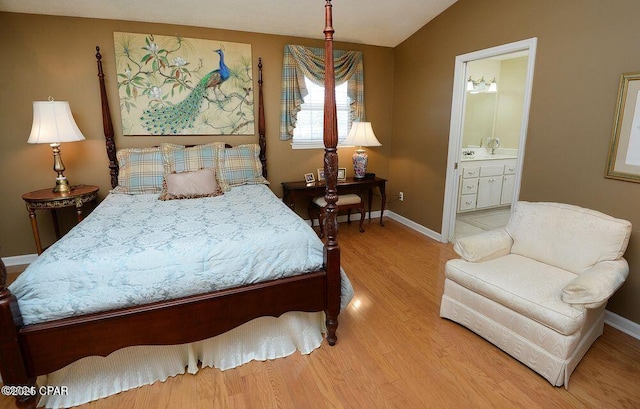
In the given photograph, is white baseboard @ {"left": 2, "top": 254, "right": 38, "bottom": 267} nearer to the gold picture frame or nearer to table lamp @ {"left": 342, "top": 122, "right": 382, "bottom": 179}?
table lamp @ {"left": 342, "top": 122, "right": 382, "bottom": 179}

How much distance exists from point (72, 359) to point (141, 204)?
4.44 feet

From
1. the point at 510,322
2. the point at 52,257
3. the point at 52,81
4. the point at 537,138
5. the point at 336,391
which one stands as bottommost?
the point at 336,391

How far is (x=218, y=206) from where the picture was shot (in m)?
2.59

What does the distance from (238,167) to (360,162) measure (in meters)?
1.53

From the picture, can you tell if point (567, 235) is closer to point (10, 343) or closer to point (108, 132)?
point (10, 343)

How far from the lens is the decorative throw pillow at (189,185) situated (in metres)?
2.89

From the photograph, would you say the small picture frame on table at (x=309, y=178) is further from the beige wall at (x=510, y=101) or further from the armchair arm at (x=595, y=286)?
the beige wall at (x=510, y=101)

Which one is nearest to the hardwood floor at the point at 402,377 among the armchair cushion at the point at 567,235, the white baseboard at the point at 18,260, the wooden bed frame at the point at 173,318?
the wooden bed frame at the point at 173,318

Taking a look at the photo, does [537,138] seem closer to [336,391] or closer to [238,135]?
[336,391]

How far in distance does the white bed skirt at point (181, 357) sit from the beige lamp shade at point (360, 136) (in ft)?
7.66

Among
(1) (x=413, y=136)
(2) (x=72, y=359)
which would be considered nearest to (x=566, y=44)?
(1) (x=413, y=136)

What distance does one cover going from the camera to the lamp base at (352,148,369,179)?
414 centimetres

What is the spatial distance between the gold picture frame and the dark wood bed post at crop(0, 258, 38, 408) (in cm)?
341

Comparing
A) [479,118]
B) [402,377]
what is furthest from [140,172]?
[479,118]
